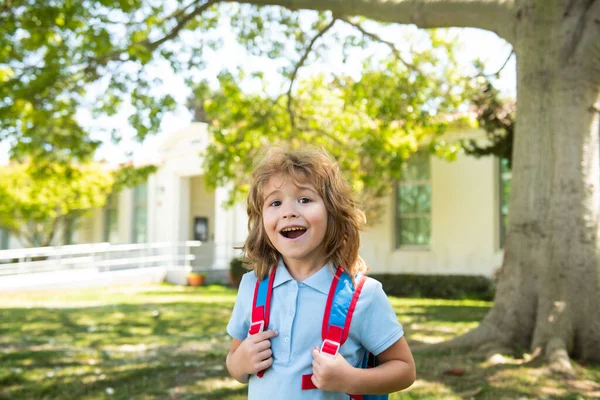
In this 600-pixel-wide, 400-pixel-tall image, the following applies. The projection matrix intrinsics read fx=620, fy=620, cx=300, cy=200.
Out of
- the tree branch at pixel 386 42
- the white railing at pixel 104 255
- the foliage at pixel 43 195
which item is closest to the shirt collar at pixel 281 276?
the tree branch at pixel 386 42

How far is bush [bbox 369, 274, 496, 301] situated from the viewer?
47.2 feet

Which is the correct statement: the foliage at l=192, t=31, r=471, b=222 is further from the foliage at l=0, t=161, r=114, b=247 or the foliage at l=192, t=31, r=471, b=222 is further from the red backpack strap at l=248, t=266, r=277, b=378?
the foliage at l=0, t=161, r=114, b=247

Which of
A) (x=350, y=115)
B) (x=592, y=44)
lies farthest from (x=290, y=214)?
(x=350, y=115)

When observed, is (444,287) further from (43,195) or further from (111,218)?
(111,218)

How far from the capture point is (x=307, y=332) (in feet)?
6.74

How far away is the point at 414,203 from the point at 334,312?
15.4 m

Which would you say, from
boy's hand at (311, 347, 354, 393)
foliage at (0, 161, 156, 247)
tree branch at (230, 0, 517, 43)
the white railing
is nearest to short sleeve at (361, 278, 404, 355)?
boy's hand at (311, 347, 354, 393)

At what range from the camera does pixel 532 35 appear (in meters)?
6.02

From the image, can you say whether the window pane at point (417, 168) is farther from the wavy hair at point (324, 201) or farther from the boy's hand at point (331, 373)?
the boy's hand at point (331, 373)

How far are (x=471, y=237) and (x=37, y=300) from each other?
10749 mm

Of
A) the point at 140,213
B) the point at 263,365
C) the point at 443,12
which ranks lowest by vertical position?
the point at 263,365

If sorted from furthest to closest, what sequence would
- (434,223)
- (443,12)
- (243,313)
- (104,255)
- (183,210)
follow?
(104,255)
(183,210)
(434,223)
(443,12)
(243,313)

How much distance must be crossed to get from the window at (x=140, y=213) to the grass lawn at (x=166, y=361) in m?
15.3

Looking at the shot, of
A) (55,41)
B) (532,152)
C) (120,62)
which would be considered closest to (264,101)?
(120,62)
